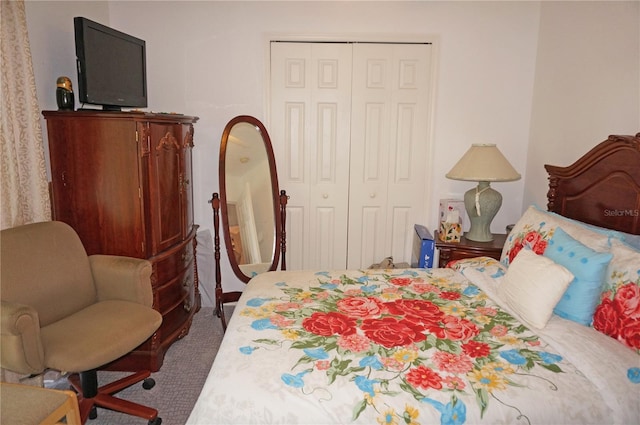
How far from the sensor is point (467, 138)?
11.4 feet

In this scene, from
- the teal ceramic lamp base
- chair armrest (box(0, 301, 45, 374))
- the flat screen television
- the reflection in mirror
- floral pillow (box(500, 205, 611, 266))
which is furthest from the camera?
the reflection in mirror

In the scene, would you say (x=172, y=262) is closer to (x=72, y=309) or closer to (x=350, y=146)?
(x=72, y=309)

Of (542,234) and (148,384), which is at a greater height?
(542,234)

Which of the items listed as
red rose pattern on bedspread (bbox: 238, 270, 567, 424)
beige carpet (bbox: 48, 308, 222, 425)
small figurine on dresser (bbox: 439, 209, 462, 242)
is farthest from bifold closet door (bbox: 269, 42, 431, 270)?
red rose pattern on bedspread (bbox: 238, 270, 567, 424)

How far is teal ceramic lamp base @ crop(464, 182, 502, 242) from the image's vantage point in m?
3.01

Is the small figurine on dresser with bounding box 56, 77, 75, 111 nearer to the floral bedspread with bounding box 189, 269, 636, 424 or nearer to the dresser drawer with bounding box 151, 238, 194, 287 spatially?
the dresser drawer with bounding box 151, 238, 194, 287

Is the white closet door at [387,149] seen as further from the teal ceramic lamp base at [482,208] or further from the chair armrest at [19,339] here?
the chair armrest at [19,339]

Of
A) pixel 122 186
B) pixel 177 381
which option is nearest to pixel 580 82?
pixel 122 186

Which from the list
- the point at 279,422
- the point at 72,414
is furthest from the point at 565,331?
the point at 72,414

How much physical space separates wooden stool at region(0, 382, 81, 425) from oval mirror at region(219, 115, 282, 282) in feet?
5.38

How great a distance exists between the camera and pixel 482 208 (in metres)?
3.03

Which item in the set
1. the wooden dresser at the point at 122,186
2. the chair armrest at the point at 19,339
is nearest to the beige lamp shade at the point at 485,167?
the wooden dresser at the point at 122,186

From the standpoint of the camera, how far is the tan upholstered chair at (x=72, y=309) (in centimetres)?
180

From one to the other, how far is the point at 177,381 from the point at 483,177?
91.4 inches
